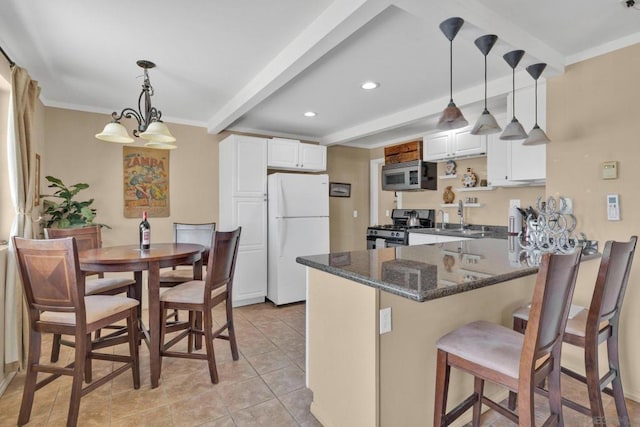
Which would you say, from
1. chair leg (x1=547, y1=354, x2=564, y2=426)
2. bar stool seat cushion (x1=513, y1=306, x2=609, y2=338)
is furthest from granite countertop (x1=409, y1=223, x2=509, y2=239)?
chair leg (x1=547, y1=354, x2=564, y2=426)

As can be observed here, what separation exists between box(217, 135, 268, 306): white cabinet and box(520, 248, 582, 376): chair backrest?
330 cm

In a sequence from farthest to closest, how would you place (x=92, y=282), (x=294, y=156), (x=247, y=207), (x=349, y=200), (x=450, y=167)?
(x=349, y=200) → (x=294, y=156) → (x=450, y=167) → (x=247, y=207) → (x=92, y=282)

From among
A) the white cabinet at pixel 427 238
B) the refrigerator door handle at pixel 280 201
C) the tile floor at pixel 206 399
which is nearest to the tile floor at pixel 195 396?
the tile floor at pixel 206 399

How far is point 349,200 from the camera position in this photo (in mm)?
5547

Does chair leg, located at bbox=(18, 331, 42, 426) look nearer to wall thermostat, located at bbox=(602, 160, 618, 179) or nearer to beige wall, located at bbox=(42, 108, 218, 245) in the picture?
beige wall, located at bbox=(42, 108, 218, 245)

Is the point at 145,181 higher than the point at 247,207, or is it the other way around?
the point at 145,181

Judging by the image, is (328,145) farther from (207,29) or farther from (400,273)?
(400,273)

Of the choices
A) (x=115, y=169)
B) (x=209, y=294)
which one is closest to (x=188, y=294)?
(x=209, y=294)

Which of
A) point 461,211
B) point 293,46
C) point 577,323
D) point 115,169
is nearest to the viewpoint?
point 577,323

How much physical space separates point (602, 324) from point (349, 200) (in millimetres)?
4050

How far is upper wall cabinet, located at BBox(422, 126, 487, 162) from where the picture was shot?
3705 millimetres

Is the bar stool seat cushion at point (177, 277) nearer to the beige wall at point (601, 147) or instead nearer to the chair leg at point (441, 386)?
the chair leg at point (441, 386)

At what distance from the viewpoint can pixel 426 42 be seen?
87.0 inches

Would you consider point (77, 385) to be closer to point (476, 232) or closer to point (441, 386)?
point (441, 386)
